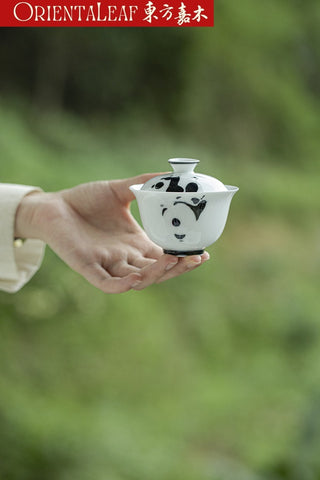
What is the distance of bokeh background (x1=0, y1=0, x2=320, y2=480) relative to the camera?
365 cm

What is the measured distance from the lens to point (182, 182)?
1.35 metres

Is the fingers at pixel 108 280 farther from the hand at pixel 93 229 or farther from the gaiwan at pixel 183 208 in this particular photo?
the gaiwan at pixel 183 208

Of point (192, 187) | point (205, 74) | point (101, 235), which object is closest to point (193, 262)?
point (192, 187)

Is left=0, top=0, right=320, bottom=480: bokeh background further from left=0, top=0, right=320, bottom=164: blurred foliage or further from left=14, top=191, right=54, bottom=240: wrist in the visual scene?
left=14, top=191, right=54, bottom=240: wrist

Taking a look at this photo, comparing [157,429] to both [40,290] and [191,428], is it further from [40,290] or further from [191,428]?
[40,290]

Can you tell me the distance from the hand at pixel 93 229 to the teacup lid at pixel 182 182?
0.29ft

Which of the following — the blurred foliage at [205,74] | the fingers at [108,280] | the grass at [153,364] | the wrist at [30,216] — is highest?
the blurred foliage at [205,74]

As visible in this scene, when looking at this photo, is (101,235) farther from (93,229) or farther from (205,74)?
(205,74)

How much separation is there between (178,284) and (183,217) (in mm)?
3934

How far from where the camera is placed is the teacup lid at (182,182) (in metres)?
1.34

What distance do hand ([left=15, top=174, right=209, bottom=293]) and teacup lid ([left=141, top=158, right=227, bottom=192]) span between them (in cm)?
9

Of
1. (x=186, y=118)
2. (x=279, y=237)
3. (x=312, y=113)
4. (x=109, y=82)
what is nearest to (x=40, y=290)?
(x=279, y=237)

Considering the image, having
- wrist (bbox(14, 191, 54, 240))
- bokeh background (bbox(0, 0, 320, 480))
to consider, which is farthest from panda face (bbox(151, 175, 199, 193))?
bokeh background (bbox(0, 0, 320, 480))

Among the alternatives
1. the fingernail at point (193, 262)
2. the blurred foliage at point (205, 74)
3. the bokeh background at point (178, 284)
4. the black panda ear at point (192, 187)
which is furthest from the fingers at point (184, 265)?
the blurred foliage at point (205, 74)
